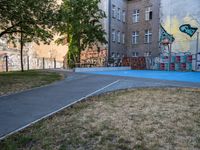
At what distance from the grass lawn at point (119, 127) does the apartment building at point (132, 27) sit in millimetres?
27288

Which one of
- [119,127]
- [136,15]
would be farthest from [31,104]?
[136,15]

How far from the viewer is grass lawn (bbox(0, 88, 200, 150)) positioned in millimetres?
5207

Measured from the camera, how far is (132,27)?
1542 inches

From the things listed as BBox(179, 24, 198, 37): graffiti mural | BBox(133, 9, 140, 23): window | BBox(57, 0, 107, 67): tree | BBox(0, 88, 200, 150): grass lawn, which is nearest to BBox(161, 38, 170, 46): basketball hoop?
BBox(179, 24, 198, 37): graffiti mural

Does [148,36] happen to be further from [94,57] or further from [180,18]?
[94,57]

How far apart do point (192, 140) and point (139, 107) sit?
2938 mm

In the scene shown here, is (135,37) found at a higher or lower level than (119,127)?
higher

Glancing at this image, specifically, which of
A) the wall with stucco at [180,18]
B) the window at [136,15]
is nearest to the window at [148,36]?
the window at [136,15]

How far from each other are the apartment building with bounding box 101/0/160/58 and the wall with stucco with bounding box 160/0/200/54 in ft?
6.07

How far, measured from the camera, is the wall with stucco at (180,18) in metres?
30.9

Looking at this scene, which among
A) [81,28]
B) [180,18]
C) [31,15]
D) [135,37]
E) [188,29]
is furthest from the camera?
[135,37]

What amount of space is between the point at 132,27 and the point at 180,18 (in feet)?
28.4

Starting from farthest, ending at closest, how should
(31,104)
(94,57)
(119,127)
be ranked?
1. (94,57)
2. (31,104)
3. (119,127)

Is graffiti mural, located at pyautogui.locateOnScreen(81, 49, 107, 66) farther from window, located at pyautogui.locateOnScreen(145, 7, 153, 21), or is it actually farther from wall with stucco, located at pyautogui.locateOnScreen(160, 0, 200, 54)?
wall with stucco, located at pyautogui.locateOnScreen(160, 0, 200, 54)
